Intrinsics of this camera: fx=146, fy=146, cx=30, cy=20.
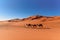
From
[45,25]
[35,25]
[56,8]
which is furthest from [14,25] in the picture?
[56,8]

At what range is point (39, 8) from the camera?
101 inches

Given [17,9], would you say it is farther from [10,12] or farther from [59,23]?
[59,23]

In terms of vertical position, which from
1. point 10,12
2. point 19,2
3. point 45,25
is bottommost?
point 45,25

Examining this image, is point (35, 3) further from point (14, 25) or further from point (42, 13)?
point (14, 25)

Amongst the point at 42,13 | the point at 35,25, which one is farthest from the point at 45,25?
the point at 42,13

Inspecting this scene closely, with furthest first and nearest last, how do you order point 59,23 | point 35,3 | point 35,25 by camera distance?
point 59,23
point 35,25
point 35,3

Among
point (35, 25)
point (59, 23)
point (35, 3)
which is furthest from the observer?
point (59, 23)

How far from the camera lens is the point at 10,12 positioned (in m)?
2.57

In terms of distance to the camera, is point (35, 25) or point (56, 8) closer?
point (56, 8)

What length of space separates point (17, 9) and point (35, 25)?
0.79m

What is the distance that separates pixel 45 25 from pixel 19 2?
1015mm

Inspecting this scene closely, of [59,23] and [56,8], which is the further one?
[59,23]

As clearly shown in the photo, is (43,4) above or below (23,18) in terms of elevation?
above

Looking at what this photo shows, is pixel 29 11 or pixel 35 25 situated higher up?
pixel 29 11
